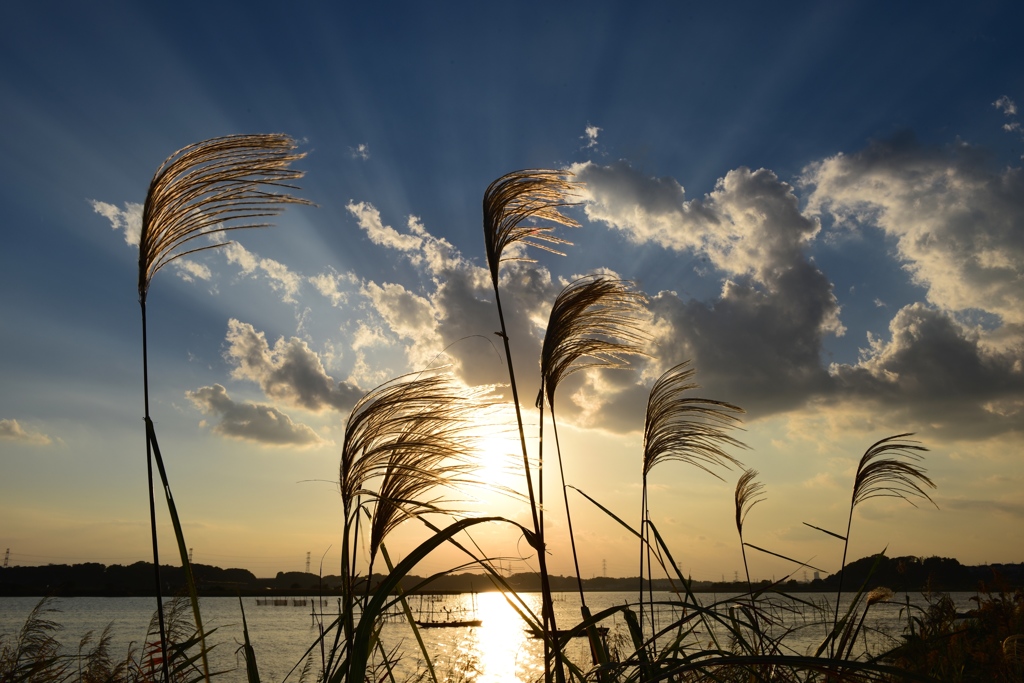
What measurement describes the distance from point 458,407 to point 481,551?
2.21ft

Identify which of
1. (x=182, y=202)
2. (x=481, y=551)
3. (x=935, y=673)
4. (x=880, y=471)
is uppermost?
(x=182, y=202)

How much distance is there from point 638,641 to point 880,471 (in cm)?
339

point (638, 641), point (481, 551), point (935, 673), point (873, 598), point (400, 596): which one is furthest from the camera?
point (935, 673)

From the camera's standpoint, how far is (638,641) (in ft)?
7.42

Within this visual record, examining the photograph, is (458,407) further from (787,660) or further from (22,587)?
(22,587)

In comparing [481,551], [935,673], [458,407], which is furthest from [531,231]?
[935,673]

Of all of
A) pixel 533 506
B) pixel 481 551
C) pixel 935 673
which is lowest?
pixel 935 673

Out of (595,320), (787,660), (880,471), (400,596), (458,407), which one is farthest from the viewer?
(880,471)

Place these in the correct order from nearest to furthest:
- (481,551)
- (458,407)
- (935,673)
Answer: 1. (481,551)
2. (458,407)
3. (935,673)

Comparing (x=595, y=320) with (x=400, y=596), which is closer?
(x=400, y=596)

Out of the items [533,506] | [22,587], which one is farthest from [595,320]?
[22,587]

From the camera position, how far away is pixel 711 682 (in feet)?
7.43

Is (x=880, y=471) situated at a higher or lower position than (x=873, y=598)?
higher

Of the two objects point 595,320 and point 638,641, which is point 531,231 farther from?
point 638,641
